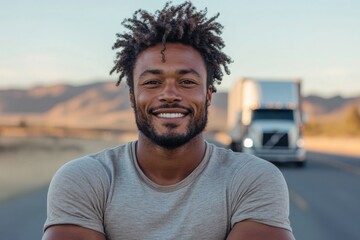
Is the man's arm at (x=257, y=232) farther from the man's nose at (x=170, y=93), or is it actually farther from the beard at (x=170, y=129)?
the man's nose at (x=170, y=93)

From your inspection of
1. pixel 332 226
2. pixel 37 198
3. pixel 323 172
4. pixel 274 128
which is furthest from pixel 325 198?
pixel 274 128

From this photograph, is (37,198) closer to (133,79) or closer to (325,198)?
(325,198)

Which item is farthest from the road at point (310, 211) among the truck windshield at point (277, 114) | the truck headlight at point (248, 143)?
the truck headlight at point (248, 143)

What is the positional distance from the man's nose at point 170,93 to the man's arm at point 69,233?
2.12 ft

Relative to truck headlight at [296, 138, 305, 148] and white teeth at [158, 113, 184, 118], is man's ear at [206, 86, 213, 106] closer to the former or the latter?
white teeth at [158, 113, 184, 118]

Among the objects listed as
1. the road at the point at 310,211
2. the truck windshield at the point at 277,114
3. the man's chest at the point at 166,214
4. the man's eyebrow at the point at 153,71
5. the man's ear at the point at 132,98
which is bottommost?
the road at the point at 310,211

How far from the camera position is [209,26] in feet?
12.6

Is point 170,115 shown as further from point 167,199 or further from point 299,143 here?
point 299,143

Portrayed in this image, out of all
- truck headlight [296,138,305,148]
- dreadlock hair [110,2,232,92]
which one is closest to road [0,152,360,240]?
truck headlight [296,138,305,148]

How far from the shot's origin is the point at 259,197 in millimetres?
3418

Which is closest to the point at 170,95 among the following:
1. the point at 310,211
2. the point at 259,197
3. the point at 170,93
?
the point at 170,93

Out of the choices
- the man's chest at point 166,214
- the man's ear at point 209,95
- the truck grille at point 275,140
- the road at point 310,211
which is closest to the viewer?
the man's chest at point 166,214

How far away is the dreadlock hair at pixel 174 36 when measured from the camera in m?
3.60

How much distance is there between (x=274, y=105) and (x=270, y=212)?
97.4 feet
